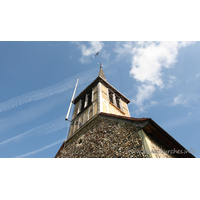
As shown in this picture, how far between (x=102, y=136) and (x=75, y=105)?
6.32 m

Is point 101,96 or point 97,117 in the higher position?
point 101,96

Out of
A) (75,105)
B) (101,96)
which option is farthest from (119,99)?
(75,105)

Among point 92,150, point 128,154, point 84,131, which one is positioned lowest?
point 128,154

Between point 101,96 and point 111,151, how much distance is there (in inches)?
201

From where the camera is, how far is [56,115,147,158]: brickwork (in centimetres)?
510

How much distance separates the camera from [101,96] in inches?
399

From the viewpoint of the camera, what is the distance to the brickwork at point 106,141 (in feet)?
16.7

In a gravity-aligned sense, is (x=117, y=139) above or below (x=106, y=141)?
below

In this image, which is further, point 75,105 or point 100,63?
point 100,63

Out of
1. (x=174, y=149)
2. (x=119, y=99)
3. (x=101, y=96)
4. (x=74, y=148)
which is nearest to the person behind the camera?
(x=174, y=149)

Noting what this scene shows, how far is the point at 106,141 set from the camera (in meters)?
6.22

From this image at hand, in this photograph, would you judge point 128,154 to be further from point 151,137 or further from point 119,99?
point 119,99

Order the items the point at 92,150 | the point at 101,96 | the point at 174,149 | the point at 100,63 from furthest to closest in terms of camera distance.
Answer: the point at 100,63
the point at 101,96
the point at 92,150
the point at 174,149

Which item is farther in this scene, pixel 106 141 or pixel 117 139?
pixel 106 141
